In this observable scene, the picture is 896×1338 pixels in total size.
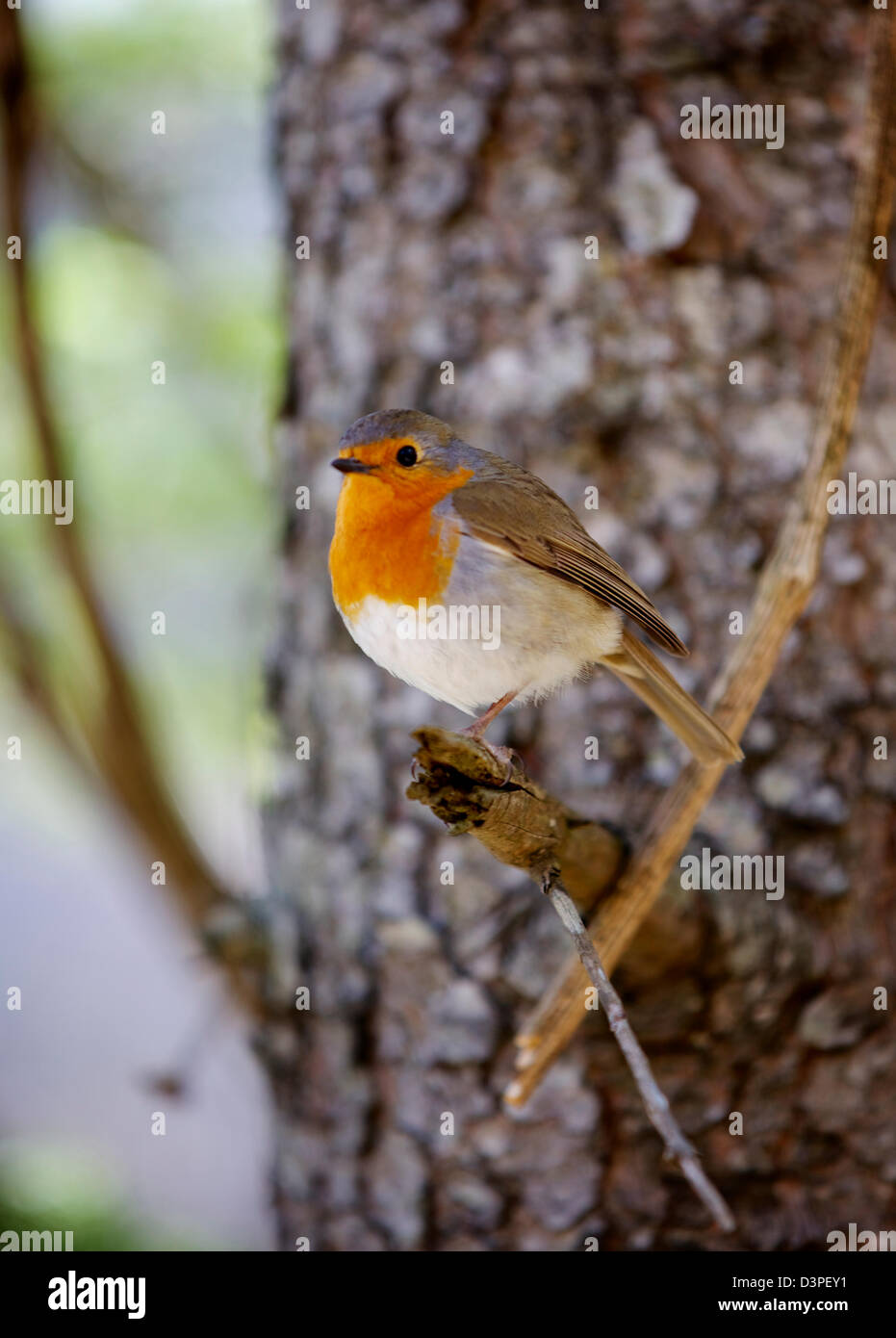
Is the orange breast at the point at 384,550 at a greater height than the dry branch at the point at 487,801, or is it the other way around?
the orange breast at the point at 384,550

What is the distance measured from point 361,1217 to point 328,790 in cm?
92

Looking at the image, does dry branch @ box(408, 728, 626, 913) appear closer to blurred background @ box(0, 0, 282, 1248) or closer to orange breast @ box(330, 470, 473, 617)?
orange breast @ box(330, 470, 473, 617)

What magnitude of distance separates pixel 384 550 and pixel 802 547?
24.6 inches

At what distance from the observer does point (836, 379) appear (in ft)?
5.50

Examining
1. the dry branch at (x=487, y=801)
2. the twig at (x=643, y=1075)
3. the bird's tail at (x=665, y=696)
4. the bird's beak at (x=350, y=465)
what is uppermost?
the bird's beak at (x=350, y=465)

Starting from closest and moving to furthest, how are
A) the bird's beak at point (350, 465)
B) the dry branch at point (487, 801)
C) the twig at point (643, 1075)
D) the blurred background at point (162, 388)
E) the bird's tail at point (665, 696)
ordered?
the twig at point (643, 1075), the dry branch at point (487, 801), the bird's beak at point (350, 465), the bird's tail at point (665, 696), the blurred background at point (162, 388)

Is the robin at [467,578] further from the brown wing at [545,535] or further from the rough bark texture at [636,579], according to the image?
the rough bark texture at [636,579]

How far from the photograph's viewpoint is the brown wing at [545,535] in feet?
5.70

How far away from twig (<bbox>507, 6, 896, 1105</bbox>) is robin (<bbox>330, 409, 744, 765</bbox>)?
0.46ft

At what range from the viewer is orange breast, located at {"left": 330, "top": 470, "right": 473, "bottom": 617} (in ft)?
5.14

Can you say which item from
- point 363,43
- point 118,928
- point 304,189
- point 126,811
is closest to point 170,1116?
point 118,928

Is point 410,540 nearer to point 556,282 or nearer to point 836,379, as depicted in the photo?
point 836,379

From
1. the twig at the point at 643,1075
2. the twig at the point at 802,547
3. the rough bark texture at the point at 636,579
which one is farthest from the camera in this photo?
the rough bark texture at the point at 636,579

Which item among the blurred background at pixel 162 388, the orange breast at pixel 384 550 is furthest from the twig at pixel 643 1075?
the blurred background at pixel 162 388
